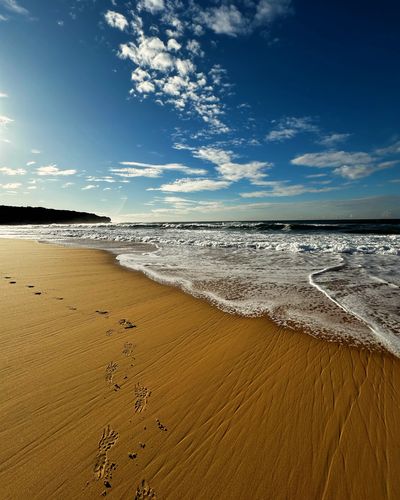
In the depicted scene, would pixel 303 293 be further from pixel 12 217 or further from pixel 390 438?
pixel 12 217

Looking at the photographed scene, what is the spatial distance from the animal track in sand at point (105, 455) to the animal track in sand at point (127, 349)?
1257 millimetres

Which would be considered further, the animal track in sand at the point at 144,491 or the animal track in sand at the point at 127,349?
the animal track in sand at the point at 127,349

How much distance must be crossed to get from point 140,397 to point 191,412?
22.5 inches

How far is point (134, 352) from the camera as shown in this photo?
3.65 meters

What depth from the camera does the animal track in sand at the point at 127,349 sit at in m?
3.62

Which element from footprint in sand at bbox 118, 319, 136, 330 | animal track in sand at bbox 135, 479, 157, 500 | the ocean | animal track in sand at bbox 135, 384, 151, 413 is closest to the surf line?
the ocean

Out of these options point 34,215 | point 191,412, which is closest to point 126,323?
point 191,412

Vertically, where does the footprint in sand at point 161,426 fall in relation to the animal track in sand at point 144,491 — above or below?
above

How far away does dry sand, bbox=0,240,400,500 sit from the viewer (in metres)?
1.97

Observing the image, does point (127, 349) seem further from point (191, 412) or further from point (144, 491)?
point (144, 491)

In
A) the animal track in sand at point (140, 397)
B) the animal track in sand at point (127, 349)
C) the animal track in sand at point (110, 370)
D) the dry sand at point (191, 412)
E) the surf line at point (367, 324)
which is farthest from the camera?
the surf line at point (367, 324)

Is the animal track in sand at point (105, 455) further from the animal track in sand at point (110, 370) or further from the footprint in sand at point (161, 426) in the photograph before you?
the animal track in sand at point (110, 370)

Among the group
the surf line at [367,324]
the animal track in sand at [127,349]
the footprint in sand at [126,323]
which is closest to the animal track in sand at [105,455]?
the animal track in sand at [127,349]

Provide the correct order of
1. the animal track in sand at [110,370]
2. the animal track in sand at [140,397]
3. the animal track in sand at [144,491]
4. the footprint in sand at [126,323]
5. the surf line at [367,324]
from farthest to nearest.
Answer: the footprint in sand at [126,323] → the surf line at [367,324] → the animal track in sand at [110,370] → the animal track in sand at [140,397] → the animal track in sand at [144,491]
